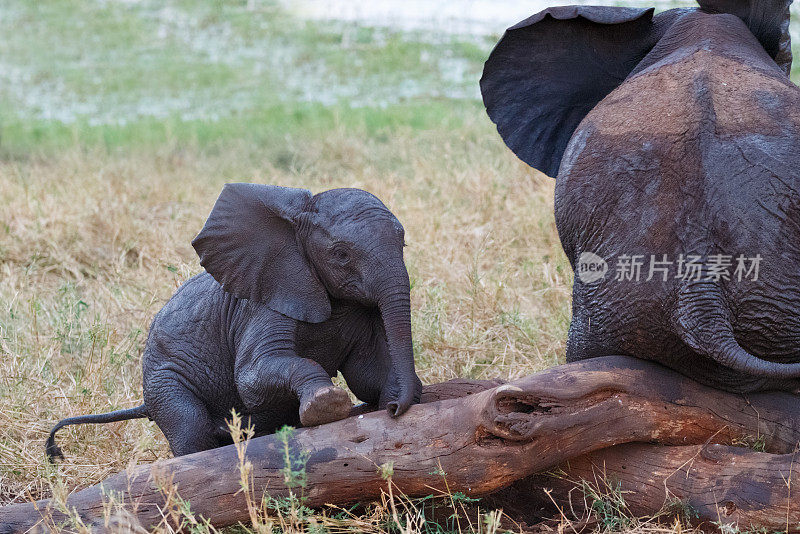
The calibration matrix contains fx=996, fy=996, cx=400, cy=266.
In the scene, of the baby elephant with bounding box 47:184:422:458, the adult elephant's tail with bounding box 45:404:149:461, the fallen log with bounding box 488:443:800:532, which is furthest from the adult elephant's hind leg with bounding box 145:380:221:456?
the fallen log with bounding box 488:443:800:532

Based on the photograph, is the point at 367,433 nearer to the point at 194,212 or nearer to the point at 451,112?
the point at 194,212

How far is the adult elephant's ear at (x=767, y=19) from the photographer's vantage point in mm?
3582

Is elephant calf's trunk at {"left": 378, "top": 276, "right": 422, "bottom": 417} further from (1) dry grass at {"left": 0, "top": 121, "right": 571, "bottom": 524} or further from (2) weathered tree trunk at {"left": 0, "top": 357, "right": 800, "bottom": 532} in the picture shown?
(1) dry grass at {"left": 0, "top": 121, "right": 571, "bottom": 524}

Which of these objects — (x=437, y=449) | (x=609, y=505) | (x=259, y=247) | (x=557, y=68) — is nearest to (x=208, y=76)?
(x=557, y=68)

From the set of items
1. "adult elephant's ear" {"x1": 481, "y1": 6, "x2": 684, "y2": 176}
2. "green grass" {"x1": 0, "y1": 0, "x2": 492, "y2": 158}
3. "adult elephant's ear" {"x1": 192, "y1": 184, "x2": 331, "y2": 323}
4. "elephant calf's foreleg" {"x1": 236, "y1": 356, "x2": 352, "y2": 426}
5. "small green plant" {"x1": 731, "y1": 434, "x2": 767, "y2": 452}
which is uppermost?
"adult elephant's ear" {"x1": 481, "y1": 6, "x2": 684, "y2": 176}

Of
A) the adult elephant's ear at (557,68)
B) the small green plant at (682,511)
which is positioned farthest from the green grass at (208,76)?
the small green plant at (682,511)

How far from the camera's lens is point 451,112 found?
462 inches

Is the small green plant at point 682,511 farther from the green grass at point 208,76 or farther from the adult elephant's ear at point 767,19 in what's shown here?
the green grass at point 208,76

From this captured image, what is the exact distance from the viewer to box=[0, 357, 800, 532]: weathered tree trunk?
2.99 m

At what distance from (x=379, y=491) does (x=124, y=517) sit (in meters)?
0.76

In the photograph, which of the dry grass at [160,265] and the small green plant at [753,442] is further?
the dry grass at [160,265]

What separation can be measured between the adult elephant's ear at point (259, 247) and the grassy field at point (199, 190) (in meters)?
0.82

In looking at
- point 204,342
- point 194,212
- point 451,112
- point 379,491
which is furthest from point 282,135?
point 379,491

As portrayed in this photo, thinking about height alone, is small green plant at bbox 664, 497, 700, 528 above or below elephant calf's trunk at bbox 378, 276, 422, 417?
below
